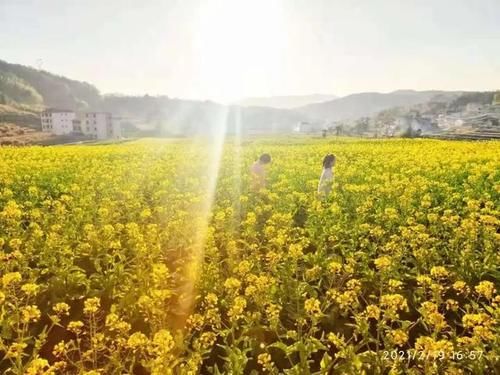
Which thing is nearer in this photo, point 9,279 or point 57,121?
point 9,279

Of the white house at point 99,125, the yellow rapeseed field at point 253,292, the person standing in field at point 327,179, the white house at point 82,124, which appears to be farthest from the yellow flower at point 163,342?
the white house at point 82,124

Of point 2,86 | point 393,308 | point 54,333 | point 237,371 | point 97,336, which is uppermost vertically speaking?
point 2,86

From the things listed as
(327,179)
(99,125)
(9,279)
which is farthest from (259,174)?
(99,125)

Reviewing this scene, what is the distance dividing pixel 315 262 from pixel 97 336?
367 centimetres

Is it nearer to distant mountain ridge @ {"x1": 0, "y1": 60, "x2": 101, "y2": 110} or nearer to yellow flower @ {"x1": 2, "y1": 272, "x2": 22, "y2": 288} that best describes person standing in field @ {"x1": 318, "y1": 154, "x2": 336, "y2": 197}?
yellow flower @ {"x1": 2, "y1": 272, "x2": 22, "y2": 288}

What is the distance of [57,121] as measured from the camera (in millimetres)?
109125

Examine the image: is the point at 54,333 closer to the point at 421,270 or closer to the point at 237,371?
the point at 237,371

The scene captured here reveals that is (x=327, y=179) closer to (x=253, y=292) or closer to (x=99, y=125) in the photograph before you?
(x=253, y=292)

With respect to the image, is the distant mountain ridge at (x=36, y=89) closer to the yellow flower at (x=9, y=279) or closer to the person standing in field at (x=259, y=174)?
the person standing in field at (x=259, y=174)

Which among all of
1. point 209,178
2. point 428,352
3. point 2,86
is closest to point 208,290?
point 428,352

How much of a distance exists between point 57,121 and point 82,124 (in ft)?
20.2

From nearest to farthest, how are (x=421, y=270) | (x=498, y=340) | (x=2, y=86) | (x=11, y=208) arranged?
(x=498, y=340) < (x=421, y=270) < (x=11, y=208) < (x=2, y=86)

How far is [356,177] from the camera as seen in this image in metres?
14.6

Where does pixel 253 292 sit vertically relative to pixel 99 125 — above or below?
above
